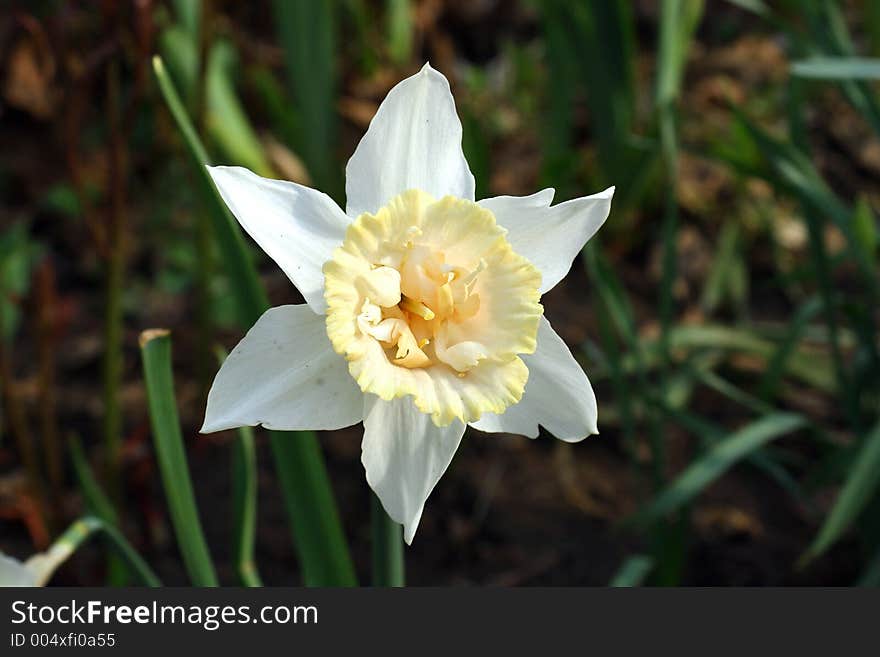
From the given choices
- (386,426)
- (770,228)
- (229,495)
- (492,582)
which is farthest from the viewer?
(770,228)

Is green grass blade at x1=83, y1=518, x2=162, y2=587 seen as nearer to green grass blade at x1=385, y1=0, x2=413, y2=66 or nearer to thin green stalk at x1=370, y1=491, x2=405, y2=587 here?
thin green stalk at x1=370, y1=491, x2=405, y2=587

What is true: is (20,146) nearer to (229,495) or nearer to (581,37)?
(229,495)

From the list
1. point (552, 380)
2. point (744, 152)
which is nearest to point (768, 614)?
point (552, 380)

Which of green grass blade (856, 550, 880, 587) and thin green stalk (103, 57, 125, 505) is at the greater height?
thin green stalk (103, 57, 125, 505)

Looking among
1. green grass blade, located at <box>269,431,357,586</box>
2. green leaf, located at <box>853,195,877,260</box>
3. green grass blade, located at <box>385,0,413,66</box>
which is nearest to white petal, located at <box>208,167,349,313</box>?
green grass blade, located at <box>269,431,357,586</box>

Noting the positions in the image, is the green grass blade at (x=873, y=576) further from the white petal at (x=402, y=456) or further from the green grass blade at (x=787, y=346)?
the white petal at (x=402, y=456)

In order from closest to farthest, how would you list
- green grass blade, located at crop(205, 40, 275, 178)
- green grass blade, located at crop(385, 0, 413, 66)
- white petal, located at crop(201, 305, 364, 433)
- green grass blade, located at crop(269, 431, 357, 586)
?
1. white petal, located at crop(201, 305, 364, 433)
2. green grass blade, located at crop(269, 431, 357, 586)
3. green grass blade, located at crop(205, 40, 275, 178)
4. green grass blade, located at crop(385, 0, 413, 66)
